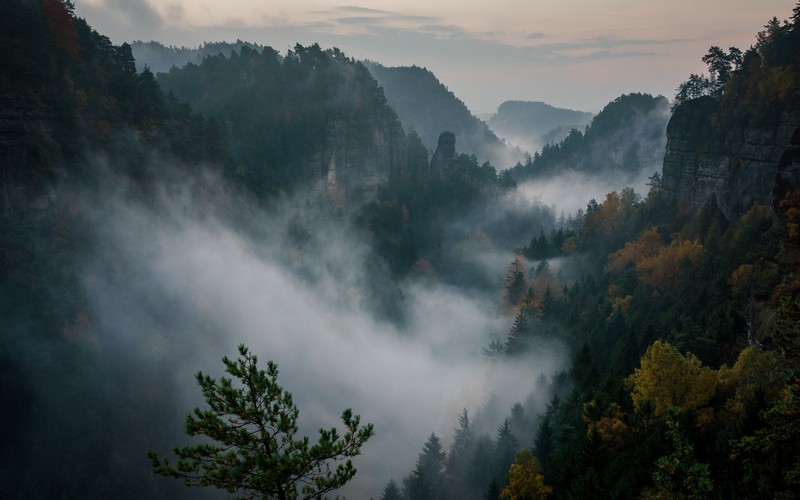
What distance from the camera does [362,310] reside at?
127 m

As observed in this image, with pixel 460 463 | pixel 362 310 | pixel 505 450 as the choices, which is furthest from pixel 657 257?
pixel 362 310

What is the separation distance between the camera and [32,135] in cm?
5972

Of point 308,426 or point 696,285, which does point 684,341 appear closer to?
point 696,285

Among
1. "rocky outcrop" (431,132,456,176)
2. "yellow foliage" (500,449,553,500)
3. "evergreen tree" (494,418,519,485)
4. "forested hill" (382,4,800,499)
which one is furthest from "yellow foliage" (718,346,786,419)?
"rocky outcrop" (431,132,456,176)

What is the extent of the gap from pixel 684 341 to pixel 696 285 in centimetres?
1839

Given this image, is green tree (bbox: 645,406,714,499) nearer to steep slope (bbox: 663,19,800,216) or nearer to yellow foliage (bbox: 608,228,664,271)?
steep slope (bbox: 663,19,800,216)

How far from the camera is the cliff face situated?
63.6 meters

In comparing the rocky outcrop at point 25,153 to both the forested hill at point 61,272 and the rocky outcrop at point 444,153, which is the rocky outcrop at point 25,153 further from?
the rocky outcrop at point 444,153

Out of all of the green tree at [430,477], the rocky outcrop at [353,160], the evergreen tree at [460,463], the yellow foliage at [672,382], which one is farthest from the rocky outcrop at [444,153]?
the yellow foliage at [672,382]

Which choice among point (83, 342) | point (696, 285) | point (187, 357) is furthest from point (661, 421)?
point (187, 357)

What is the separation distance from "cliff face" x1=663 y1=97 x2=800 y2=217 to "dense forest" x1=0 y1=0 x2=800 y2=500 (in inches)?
15.7

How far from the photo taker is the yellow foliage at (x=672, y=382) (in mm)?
34406

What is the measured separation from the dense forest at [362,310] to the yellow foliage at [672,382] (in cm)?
14

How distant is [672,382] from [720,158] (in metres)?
56.9
